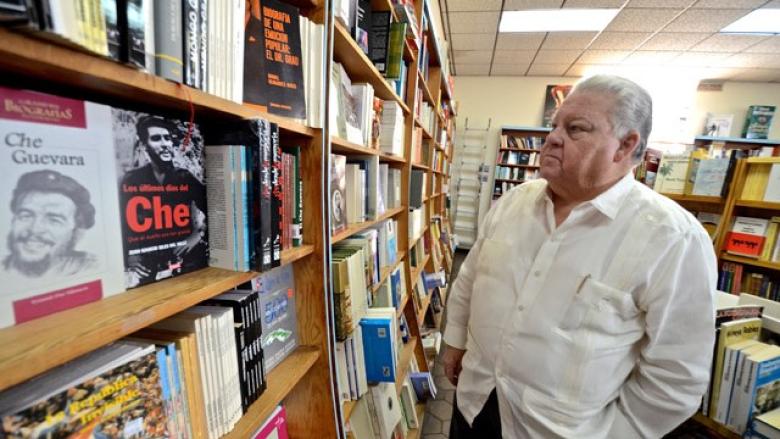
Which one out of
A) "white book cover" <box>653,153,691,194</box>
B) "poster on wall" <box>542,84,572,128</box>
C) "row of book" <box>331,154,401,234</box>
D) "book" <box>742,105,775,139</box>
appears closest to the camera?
"row of book" <box>331,154,401,234</box>

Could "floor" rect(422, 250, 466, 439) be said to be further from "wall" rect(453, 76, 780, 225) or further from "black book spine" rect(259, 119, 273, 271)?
"wall" rect(453, 76, 780, 225)

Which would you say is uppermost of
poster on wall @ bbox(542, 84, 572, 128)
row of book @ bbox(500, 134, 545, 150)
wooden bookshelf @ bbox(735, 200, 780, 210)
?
poster on wall @ bbox(542, 84, 572, 128)

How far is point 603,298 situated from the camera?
875 mm

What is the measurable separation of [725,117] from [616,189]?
672 cm

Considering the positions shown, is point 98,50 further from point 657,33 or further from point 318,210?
point 657,33

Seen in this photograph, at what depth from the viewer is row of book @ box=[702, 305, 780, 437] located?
4.11 feet

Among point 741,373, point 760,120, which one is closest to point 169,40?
point 741,373

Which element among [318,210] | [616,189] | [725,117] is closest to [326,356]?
[318,210]

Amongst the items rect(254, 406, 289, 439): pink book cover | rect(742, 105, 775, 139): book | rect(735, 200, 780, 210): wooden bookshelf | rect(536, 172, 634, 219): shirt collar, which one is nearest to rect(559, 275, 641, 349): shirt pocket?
rect(536, 172, 634, 219): shirt collar

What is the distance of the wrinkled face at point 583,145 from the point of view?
0.90 metres

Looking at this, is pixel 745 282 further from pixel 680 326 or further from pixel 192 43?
pixel 192 43

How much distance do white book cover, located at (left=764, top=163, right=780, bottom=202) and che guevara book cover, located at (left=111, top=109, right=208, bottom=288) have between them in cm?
284

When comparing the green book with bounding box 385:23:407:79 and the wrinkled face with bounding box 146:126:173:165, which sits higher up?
the green book with bounding box 385:23:407:79

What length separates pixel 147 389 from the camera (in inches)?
17.9
